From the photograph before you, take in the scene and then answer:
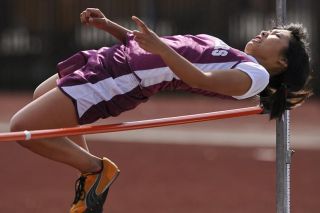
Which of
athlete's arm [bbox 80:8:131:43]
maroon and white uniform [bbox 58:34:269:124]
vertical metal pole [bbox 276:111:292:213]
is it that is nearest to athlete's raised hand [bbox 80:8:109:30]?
athlete's arm [bbox 80:8:131:43]

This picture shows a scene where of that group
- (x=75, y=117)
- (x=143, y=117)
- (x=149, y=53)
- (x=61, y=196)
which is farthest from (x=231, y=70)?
(x=143, y=117)

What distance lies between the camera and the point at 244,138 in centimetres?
1266

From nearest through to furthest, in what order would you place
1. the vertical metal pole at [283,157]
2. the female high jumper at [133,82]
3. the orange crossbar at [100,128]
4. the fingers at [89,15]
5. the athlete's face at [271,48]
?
the orange crossbar at [100,128]
the female high jumper at [133,82]
the athlete's face at [271,48]
the fingers at [89,15]
the vertical metal pole at [283,157]

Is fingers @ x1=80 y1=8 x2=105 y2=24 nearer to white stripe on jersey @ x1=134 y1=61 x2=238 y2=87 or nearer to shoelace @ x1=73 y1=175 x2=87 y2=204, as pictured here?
white stripe on jersey @ x1=134 y1=61 x2=238 y2=87

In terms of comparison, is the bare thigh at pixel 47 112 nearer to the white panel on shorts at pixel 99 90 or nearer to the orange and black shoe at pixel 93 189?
the white panel on shorts at pixel 99 90

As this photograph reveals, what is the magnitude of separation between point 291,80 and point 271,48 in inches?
9.1

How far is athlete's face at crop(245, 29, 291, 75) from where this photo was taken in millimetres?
5336

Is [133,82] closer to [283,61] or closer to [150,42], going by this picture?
[150,42]

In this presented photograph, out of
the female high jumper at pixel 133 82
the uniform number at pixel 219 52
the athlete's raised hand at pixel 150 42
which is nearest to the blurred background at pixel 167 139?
the female high jumper at pixel 133 82

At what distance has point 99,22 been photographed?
5.55m

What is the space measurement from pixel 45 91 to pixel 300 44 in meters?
1.47

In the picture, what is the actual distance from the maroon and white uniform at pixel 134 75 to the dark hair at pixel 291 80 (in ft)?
0.90

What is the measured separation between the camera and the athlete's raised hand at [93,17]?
546 centimetres

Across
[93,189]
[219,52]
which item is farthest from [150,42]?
[93,189]
